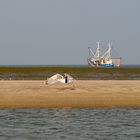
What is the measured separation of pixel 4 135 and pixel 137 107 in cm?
1212

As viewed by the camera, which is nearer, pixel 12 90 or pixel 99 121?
pixel 99 121

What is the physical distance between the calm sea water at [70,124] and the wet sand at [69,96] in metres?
1.52

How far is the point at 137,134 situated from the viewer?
24.5 meters

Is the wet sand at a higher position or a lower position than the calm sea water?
higher

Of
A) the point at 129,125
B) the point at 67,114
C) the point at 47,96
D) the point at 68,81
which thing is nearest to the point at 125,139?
the point at 129,125

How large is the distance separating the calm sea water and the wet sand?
5.00 ft

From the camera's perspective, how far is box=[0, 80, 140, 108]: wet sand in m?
34.4

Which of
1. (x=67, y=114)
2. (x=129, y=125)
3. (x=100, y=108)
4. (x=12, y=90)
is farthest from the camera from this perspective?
(x=12, y=90)

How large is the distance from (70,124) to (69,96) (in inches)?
367

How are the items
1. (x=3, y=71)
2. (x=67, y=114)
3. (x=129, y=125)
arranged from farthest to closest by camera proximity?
(x=3, y=71) → (x=67, y=114) → (x=129, y=125)

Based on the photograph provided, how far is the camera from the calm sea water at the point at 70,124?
24031 millimetres

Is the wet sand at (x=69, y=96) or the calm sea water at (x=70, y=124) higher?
the wet sand at (x=69, y=96)

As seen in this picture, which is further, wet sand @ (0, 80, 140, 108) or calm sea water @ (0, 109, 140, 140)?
wet sand @ (0, 80, 140, 108)

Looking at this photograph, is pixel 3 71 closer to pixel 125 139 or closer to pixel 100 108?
pixel 100 108
